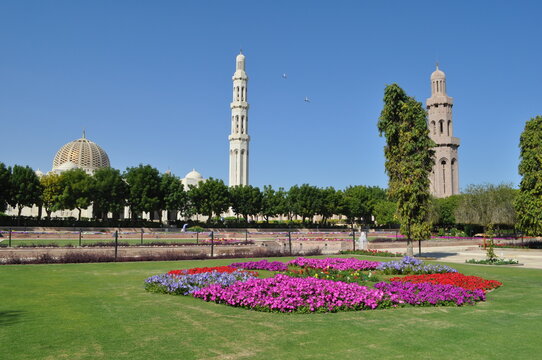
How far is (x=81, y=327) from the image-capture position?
23.4 feet

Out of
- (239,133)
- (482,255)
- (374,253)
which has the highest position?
(239,133)

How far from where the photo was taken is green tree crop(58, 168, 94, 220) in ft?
164

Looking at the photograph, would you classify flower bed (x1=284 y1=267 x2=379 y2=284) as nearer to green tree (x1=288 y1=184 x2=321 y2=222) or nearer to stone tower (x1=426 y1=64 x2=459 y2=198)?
green tree (x1=288 y1=184 x2=321 y2=222)

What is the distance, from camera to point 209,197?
2275 inches

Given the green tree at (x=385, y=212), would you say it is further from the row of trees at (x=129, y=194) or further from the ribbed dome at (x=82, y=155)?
the ribbed dome at (x=82, y=155)

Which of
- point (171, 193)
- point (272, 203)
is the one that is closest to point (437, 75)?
point (272, 203)

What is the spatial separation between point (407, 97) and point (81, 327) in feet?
67.9

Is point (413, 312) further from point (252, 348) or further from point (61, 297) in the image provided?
point (61, 297)

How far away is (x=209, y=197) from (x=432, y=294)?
49.3 m

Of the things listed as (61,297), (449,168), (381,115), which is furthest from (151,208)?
(449,168)

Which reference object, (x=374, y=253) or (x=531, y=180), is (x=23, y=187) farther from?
(x=531, y=180)

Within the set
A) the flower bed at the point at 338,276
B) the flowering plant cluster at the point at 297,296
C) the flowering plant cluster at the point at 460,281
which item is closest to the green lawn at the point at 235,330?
the flowering plant cluster at the point at 297,296

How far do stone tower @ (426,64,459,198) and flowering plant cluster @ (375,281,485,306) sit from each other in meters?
86.3

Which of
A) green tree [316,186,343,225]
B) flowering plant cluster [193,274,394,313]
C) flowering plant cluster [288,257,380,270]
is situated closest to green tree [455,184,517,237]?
green tree [316,186,343,225]
